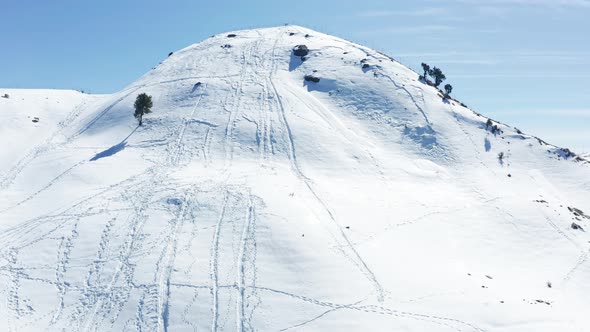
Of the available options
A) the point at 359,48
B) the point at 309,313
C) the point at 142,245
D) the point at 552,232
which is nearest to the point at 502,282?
the point at 552,232

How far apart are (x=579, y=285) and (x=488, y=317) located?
11.4m

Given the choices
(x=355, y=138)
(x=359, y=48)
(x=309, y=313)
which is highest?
(x=359, y=48)

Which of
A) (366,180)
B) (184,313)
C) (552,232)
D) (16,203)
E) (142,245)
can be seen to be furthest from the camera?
(366,180)

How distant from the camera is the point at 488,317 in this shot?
22.9 metres

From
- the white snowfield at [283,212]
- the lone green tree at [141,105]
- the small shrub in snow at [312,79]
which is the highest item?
the small shrub in snow at [312,79]

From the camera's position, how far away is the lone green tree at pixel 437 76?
68688 mm

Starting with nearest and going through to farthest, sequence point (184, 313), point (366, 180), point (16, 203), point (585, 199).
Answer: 1. point (184, 313)
2. point (16, 203)
3. point (366, 180)
4. point (585, 199)

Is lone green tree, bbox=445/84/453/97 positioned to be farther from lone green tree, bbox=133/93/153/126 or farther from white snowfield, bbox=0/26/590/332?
lone green tree, bbox=133/93/153/126

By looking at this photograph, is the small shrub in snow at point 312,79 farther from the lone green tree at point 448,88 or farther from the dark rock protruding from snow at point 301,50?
the lone green tree at point 448,88

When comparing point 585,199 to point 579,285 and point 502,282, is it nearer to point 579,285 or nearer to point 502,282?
point 579,285

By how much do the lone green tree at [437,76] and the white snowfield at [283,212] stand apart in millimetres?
7380

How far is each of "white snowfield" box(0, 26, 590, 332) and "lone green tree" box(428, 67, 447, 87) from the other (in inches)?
291

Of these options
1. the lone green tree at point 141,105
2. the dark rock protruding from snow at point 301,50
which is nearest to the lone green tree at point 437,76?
the dark rock protruding from snow at point 301,50

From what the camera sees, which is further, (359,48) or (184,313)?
(359,48)
